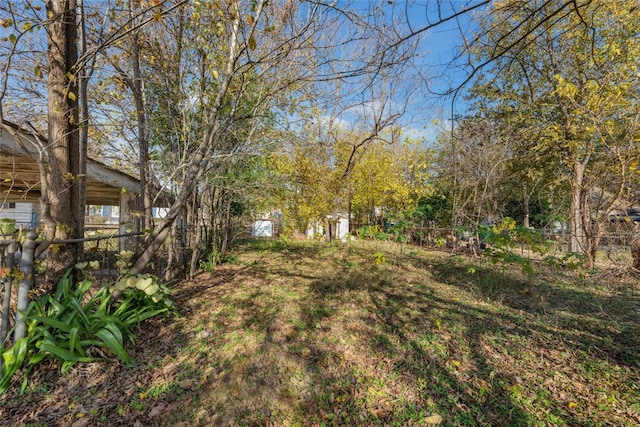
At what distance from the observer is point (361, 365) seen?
2758 mm

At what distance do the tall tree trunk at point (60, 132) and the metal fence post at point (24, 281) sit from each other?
1.43 feet

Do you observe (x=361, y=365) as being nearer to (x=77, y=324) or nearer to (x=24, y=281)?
(x=77, y=324)

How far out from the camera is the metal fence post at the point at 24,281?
2.35 meters

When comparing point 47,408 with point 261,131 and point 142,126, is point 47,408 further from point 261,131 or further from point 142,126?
point 261,131

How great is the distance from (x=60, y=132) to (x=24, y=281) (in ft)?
4.66

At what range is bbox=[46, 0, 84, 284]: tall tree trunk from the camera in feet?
9.28

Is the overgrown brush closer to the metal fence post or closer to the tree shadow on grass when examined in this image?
the metal fence post

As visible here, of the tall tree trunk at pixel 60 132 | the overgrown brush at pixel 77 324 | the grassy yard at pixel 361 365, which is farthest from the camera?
the tall tree trunk at pixel 60 132

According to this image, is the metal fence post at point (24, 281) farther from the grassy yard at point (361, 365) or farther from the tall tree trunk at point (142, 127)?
the tall tree trunk at point (142, 127)

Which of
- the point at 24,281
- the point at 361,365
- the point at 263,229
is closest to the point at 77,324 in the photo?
the point at 24,281

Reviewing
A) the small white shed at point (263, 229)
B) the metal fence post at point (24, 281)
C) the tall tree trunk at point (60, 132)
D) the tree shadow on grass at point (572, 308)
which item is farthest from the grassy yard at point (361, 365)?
the small white shed at point (263, 229)

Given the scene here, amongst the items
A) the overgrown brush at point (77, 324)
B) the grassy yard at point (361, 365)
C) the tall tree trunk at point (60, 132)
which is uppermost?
the tall tree trunk at point (60, 132)

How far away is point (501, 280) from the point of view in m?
5.42

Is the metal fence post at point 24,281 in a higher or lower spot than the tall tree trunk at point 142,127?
lower
